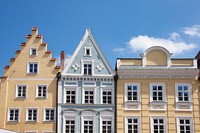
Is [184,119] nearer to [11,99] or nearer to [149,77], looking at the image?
[149,77]

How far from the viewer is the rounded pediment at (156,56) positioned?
129 ft

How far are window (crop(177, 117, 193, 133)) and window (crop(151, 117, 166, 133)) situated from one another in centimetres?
152

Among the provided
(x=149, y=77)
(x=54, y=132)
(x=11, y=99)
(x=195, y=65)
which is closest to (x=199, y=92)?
(x=195, y=65)

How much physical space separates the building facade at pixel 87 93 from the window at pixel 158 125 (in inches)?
160

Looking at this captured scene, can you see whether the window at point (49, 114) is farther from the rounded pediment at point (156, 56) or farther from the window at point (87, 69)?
the rounded pediment at point (156, 56)

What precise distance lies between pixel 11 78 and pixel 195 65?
1949 centimetres

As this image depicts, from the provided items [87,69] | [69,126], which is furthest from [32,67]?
[69,126]

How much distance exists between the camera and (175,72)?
127 ft

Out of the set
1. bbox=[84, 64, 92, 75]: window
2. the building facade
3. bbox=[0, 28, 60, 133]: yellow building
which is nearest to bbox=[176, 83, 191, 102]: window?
the building facade

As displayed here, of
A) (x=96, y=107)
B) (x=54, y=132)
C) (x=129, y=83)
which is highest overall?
(x=129, y=83)

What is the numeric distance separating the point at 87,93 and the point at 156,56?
27.7ft

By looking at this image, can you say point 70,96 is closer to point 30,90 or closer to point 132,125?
point 30,90

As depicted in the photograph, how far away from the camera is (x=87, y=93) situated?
1510 inches

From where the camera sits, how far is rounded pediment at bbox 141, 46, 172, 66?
39.3 m
